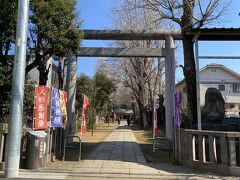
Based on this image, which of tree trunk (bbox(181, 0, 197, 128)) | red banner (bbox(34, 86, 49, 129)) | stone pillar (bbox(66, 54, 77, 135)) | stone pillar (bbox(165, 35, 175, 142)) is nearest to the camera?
red banner (bbox(34, 86, 49, 129))

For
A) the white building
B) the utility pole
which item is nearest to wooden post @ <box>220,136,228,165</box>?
the white building

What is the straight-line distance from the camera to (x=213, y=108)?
17328 millimetres

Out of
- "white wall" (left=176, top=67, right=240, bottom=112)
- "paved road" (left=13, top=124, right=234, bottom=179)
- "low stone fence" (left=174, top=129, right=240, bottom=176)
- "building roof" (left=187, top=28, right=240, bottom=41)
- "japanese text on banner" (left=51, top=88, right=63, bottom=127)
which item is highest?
"building roof" (left=187, top=28, right=240, bottom=41)

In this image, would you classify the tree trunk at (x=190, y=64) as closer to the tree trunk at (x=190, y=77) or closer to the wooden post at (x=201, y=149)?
the tree trunk at (x=190, y=77)

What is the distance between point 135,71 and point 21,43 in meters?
24.5

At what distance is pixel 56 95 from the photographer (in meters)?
12.2

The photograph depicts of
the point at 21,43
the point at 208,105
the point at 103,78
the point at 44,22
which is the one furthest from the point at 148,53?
the point at 103,78

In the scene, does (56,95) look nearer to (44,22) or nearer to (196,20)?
(44,22)

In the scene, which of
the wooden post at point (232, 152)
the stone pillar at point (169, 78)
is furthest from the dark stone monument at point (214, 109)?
the wooden post at point (232, 152)

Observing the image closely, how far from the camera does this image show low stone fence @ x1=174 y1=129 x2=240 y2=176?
985cm

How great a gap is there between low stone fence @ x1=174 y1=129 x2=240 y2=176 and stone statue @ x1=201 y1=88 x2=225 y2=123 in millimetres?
5428

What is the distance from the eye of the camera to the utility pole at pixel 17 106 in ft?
29.8

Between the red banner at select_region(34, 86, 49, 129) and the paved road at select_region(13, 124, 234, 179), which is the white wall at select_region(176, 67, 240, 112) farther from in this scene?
the red banner at select_region(34, 86, 49, 129)

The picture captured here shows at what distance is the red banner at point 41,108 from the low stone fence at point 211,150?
193 inches
